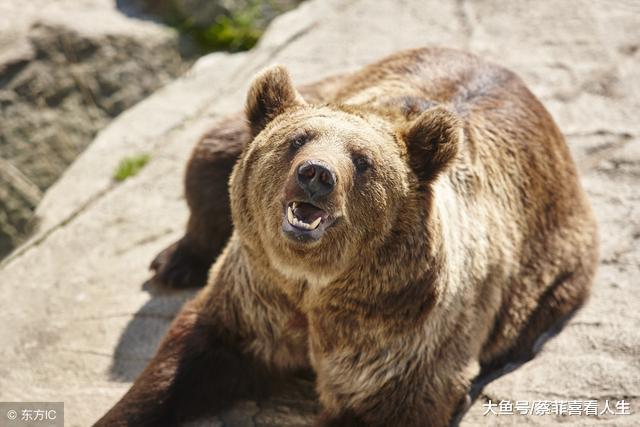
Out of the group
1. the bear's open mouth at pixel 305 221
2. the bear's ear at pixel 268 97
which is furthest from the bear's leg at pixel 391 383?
the bear's ear at pixel 268 97

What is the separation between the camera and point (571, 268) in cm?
560

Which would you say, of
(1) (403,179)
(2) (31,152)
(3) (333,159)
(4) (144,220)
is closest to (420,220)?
(1) (403,179)

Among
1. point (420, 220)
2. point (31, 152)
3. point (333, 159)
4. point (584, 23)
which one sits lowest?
point (31, 152)

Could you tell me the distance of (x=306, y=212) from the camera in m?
4.09

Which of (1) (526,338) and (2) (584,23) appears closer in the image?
(1) (526,338)

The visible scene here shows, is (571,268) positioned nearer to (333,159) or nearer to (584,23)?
(333,159)

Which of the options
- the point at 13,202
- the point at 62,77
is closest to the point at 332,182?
the point at 13,202

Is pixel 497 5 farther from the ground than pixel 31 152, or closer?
farther from the ground

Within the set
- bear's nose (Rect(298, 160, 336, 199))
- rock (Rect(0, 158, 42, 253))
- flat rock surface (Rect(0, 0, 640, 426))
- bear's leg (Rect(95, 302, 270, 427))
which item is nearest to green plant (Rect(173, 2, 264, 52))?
flat rock surface (Rect(0, 0, 640, 426))

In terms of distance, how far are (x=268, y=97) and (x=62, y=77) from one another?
495 cm

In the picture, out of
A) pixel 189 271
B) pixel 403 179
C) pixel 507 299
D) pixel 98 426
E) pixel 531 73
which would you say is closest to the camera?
pixel 403 179

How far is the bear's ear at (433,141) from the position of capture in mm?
4355

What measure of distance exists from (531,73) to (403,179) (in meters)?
4.04

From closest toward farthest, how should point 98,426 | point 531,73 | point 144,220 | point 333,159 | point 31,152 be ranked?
point 333,159, point 98,426, point 144,220, point 531,73, point 31,152
